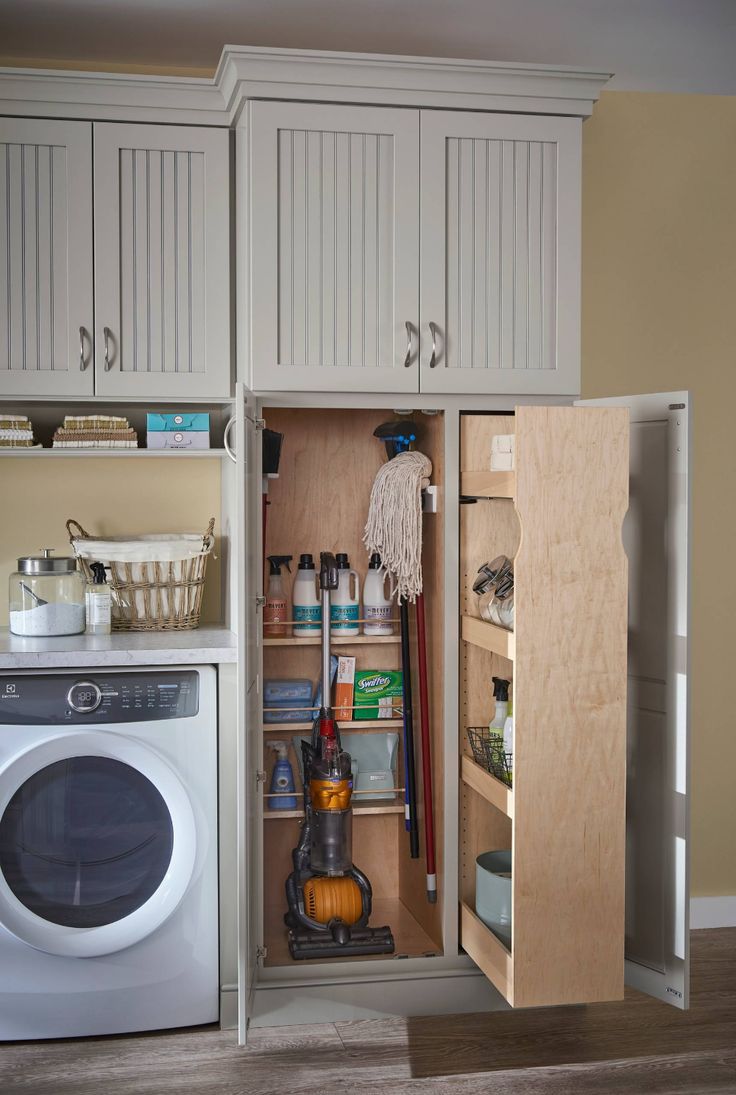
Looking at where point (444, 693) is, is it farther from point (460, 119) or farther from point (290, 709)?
point (460, 119)

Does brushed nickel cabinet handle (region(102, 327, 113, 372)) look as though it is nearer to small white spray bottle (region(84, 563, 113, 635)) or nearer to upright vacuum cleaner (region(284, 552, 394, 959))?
small white spray bottle (region(84, 563, 113, 635))

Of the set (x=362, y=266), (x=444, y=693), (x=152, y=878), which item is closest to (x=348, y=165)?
(x=362, y=266)

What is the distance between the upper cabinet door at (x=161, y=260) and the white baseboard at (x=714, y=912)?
2.29 meters

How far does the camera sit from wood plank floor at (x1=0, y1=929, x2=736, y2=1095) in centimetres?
231

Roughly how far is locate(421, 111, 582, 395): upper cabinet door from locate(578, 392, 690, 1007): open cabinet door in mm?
277

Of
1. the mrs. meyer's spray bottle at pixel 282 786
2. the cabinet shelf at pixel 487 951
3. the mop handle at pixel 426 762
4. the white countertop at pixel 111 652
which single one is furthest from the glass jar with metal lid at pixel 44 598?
the cabinet shelf at pixel 487 951

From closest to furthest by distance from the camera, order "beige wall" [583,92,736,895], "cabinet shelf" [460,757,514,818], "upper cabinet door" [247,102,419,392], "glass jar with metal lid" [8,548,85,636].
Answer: "cabinet shelf" [460,757,514,818] → "upper cabinet door" [247,102,419,392] → "glass jar with metal lid" [8,548,85,636] → "beige wall" [583,92,736,895]

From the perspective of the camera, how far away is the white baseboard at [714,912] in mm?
3297

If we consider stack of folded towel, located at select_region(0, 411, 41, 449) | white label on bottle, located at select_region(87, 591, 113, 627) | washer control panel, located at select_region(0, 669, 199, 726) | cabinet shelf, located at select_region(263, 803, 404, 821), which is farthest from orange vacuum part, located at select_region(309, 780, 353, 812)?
stack of folded towel, located at select_region(0, 411, 41, 449)

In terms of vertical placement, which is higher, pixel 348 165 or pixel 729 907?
pixel 348 165

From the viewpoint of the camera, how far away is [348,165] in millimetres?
2570

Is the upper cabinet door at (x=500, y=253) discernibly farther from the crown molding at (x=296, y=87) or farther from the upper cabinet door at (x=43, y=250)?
the upper cabinet door at (x=43, y=250)

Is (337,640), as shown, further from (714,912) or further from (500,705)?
(714,912)

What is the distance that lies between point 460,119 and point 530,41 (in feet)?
1.91
